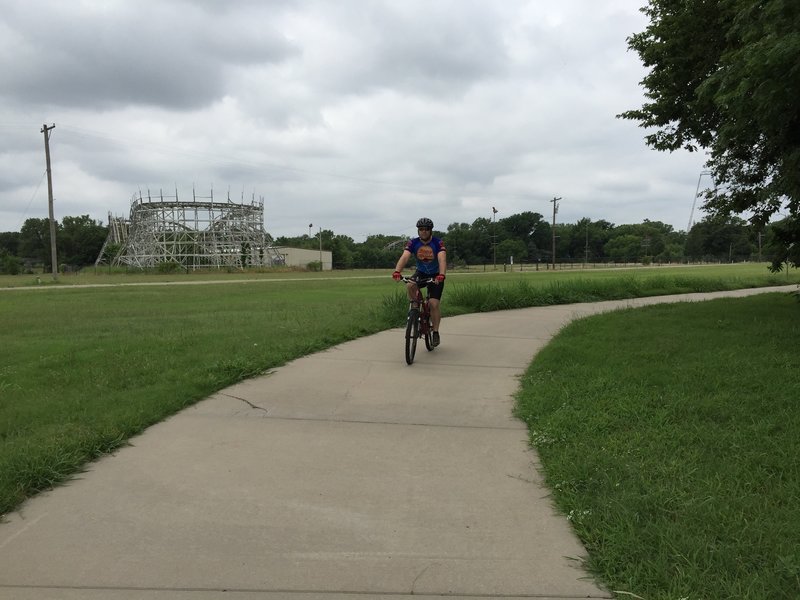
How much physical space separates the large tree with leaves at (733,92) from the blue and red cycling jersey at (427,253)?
12.6 ft

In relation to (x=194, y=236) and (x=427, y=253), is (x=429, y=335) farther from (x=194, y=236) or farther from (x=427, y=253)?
(x=194, y=236)

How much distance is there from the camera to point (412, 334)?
7.73 metres

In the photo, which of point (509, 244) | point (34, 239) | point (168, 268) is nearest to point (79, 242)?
point (34, 239)

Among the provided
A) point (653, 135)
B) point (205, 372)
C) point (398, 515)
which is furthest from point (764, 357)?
point (653, 135)

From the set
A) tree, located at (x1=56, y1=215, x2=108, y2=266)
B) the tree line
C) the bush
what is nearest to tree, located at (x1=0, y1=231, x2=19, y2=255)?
the tree line

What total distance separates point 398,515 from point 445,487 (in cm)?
52

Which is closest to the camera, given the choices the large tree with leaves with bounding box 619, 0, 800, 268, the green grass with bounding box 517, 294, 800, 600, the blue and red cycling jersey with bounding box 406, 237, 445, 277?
the green grass with bounding box 517, 294, 800, 600

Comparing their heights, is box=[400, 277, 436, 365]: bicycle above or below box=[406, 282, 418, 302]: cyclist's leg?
below

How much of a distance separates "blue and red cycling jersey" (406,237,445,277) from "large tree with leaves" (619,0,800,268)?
151 inches

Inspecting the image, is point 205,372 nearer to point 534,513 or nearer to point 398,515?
point 398,515

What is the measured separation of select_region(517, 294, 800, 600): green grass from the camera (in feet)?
8.84

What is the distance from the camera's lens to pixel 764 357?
6398 mm

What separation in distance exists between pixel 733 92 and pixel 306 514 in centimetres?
621

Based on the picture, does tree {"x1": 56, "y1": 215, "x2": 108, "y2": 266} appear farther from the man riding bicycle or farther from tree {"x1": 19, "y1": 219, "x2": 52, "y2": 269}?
the man riding bicycle
